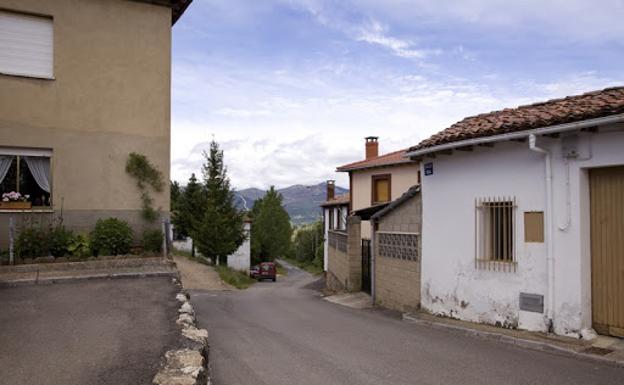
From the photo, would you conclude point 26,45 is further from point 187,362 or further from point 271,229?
point 271,229

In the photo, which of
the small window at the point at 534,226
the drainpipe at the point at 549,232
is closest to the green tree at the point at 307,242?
the small window at the point at 534,226

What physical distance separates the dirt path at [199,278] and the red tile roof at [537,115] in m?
14.6

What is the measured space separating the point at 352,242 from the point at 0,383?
15.0 meters

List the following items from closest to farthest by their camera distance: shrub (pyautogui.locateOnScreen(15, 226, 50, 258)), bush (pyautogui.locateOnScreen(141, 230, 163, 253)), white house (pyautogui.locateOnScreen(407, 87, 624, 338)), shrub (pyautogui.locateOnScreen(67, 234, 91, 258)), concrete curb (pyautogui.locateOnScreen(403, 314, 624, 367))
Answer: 1. concrete curb (pyautogui.locateOnScreen(403, 314, 624, 367))
2. white house (pyautogui.locateOnScreen(407, 87, 624, 338))
3. shrub (pyautogui.locateOnScreen(15, 226, 50, 258))
4. shrub (pyautogui.locateOnScreen(67, 234, 91, 258))
5. bush (pyautogui.locateOnScreen(141, 230, 163, 253))

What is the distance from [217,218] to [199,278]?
882cm

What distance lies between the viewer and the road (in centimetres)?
656

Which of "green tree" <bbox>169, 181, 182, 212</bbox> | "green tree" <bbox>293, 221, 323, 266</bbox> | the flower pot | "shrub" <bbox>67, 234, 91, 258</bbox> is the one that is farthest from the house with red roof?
"green tree" <bbox>293, 221, 323, 266</bbox>

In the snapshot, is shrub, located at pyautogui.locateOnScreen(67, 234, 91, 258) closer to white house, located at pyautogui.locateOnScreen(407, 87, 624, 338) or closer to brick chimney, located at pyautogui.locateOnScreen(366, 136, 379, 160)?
white house, located at pyautogui.locateOnScreen(407, 87, 624, 338)

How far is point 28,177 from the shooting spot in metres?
12.3

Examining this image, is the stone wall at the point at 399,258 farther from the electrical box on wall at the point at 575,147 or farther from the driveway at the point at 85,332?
the driveway at the point at 85,332

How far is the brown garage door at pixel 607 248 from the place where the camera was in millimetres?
8320

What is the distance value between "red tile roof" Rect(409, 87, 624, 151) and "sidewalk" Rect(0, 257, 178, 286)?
20.3 ft

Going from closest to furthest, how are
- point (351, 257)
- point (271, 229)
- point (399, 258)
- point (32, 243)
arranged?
point (32, 243), point (399, 258), point (351, 257), point (271, 229)

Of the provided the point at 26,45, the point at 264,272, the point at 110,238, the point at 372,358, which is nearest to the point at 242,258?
the point at 264,272
